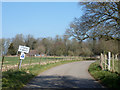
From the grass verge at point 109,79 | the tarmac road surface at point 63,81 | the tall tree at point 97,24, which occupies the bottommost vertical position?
the tarmac road surface at point 63,81

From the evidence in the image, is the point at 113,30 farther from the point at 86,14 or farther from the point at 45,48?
the point at 45,48

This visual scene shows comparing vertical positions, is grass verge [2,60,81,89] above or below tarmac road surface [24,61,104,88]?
above

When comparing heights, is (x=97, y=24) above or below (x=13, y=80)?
above

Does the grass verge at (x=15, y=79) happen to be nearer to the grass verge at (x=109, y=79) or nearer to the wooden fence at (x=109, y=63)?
the grass verge at (x=109, y=79)

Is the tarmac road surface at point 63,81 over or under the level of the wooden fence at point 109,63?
under

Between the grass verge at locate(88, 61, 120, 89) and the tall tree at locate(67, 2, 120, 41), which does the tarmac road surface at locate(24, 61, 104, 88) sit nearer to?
the grass verge at locate(88, 61, 120, 89)

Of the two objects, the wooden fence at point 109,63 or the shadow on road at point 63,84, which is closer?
the shadow on road at point 63,84

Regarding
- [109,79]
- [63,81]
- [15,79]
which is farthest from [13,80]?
→ [109,79]

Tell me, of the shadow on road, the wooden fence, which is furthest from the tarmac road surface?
the wooden fence

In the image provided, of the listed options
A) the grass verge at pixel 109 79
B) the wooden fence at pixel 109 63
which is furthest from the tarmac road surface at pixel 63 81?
the wooden fence at pixel 109 63

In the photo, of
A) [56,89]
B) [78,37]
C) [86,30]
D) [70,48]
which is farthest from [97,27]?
[70,48]

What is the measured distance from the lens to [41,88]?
7.83 metres

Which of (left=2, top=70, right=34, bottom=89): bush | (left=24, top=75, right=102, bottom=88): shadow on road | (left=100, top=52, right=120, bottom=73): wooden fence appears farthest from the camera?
(left=100, top=52, right=120, bottom=73): wooden fence

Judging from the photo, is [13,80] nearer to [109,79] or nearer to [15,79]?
[15,79]
